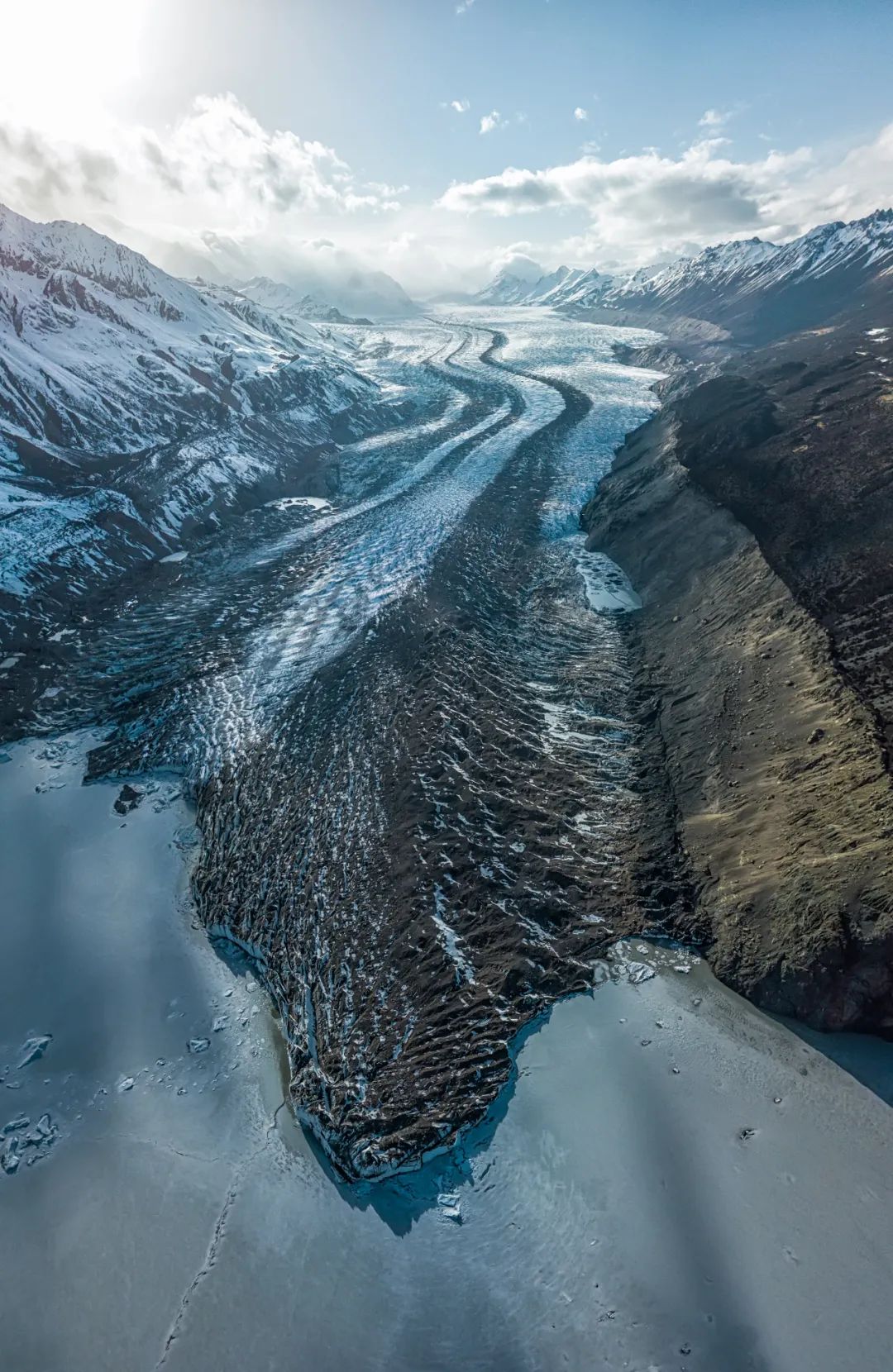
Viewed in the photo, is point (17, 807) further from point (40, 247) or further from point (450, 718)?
point (40, 247)

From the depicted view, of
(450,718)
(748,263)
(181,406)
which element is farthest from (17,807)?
(748,263)

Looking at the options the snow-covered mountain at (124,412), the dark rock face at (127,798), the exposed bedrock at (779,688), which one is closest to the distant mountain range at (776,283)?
the snow-covered mountain at (124,412)

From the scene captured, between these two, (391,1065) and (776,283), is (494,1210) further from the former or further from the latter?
(776,283)

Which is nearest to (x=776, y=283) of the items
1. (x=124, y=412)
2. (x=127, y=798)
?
(x=124, y=412)

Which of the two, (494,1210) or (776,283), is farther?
(776,283)

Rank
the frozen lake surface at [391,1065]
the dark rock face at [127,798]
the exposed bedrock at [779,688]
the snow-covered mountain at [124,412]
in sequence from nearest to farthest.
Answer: the frozen lake surface at [391,1065] < the exposed bedrock at [779,688] < the dark rock face at [127,798] < the snow-covered mountain at [124,412]

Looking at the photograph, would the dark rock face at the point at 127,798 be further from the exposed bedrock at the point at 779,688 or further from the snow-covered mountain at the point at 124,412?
the exposed bedrock at the point at 779,688

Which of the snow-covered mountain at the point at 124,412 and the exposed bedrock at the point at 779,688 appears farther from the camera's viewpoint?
the snow-covered mountain at the point at 124,412
